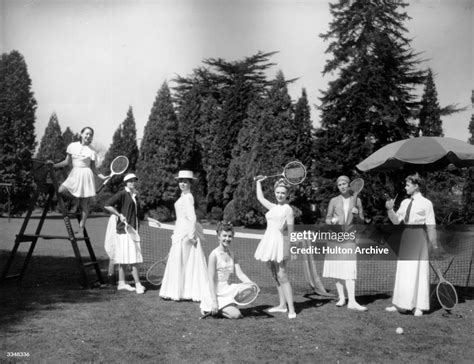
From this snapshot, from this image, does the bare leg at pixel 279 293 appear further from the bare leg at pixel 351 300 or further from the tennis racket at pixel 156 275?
the tennis racket at pixel 156 275

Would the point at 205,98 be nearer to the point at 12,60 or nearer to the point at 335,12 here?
the point at 335,12

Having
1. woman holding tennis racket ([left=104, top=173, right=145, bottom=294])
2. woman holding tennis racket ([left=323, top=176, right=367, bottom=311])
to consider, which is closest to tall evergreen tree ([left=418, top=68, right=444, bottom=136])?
woman holding tennis racket ([left=323, top=176, right=367, bottom=311])

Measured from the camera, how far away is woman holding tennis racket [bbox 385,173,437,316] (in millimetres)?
7551

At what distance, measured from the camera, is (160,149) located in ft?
105

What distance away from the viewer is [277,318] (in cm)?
703

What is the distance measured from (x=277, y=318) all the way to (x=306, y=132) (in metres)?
20.0

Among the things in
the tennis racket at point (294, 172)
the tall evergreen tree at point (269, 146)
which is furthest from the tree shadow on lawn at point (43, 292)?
the tall evergreen tree at point (269, 146)

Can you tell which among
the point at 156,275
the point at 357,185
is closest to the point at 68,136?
the point at 156,275

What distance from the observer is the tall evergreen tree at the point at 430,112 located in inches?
1057

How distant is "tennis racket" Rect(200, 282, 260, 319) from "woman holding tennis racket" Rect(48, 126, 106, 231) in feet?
11.3

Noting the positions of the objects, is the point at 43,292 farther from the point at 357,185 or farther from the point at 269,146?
the point at 269,146

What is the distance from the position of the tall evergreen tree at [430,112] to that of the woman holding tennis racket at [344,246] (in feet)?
68.2

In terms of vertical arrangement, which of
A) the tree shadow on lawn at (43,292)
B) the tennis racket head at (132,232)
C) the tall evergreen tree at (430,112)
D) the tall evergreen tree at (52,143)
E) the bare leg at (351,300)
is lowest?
the tree shadow on lawn at (43,292)

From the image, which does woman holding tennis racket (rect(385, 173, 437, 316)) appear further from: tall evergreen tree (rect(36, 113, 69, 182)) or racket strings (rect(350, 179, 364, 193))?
tall evergreen tree (rect(36, 113, 69, 182))
